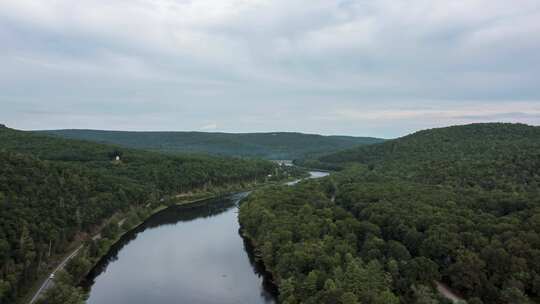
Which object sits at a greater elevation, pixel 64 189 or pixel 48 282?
pixel 64 189

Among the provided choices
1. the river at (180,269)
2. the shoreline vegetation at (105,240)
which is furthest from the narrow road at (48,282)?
the river at (180,269)

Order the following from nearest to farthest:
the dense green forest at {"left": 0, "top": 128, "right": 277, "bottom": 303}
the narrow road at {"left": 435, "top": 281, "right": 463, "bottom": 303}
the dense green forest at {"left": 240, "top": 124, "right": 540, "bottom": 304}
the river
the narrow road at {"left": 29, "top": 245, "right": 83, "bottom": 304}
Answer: the dense green forest at {"left": 240, "top": 124, "right": 540, "bottom": 304} → the narrow road at {"left": 435, "top": 281, "right": 463, "bottom": 303} → the narrow road at {"left": 29, "top": 245, "right": 83, "bottom": 304} → the dense green forest at {"left": 0, "top": 128, "right": 277, "bottom": 303} → the river

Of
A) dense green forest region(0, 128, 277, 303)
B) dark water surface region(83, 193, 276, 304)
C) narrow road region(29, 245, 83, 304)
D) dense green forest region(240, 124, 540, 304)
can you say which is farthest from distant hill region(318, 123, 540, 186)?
narrow road region(29, 245, 83, 304)

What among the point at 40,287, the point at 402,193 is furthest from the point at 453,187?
the point at 40,287

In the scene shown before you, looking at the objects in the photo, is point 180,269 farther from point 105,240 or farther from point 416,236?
point 416,236

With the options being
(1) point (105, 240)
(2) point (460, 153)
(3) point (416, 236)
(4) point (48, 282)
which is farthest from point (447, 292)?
(2) point (460, 153)

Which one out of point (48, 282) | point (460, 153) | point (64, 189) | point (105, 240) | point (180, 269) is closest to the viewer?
point (48, 282)

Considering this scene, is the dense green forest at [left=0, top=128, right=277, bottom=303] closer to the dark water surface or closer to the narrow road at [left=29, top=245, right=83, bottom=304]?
the narrow road at [left=29, top=245, right=83, bottom=304]
